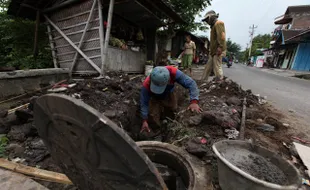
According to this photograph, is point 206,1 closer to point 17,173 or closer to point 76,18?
point 76,18

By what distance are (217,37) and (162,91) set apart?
2920mm

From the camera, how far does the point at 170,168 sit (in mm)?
1937

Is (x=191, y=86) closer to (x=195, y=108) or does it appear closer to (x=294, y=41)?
(x=195, y=108)

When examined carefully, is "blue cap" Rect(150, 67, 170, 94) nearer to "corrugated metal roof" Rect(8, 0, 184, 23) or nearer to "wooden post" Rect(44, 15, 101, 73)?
"wooden post" Rect(44, 15, 101, 73)

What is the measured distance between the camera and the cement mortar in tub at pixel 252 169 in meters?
0.96

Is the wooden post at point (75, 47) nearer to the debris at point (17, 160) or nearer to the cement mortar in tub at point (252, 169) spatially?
the debris at point (17, 160)

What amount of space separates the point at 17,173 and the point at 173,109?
285cm

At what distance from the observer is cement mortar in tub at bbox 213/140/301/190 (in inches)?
37.9

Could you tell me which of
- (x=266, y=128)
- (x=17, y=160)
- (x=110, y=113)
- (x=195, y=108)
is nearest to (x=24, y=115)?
(x=17, y=160)

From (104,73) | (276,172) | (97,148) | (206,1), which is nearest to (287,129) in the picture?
(276,172)

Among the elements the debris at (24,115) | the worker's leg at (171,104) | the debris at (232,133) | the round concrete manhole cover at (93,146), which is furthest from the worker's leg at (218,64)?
the debris at (24,115)

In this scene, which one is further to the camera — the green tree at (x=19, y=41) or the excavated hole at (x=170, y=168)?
the green tree at (x=19, y=41)

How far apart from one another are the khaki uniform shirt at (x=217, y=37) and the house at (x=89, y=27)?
2363 mm

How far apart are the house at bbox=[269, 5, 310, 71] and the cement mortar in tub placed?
20.1 metres
